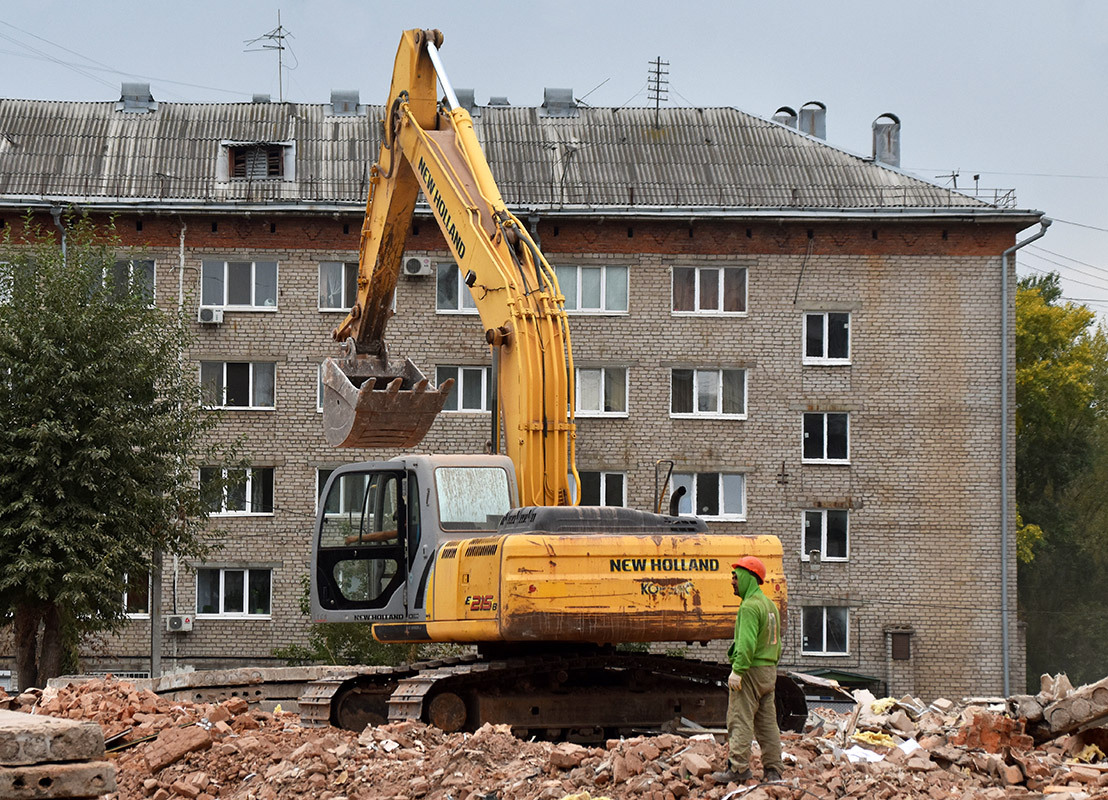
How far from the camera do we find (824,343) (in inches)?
1312

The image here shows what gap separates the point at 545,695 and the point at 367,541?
2.21 m

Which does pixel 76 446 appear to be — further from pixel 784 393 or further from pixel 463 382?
pixel 784 393

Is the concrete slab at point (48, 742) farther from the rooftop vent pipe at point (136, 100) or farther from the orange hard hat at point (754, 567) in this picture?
the rooftop vent pipe at point (136, 100)

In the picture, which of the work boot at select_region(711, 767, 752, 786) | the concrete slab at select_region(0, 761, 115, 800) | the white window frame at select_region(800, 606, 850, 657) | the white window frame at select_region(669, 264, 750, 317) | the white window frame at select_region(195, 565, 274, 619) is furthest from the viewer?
the white window frame at select_region(669, 264, 750, 317)

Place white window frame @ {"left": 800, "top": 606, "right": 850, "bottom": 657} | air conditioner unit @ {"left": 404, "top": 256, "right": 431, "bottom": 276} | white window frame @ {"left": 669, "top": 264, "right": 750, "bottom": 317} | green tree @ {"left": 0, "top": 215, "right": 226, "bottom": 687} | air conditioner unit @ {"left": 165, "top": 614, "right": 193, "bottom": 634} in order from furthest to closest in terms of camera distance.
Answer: white window frame @ {"left": 669, "top": 264, "right": 750, "bottom": 317} < air conditioner unit @ {"left": 404, "top": 256, "right": 431, "bottom": 276} < white window frame @ {"left": 800, "top": 606, "right": 850, "bottom": 657} < air conditioner unit @ {"left": 165, "top": 614, "right": 193, "bottom": 634} < green tree @ {"left": 0, "top": 215, "right": 226, "bottom": 687}

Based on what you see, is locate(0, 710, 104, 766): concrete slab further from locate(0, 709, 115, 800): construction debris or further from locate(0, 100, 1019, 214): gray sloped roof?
locate(0, 100, 1019, 214): gray sloped roof

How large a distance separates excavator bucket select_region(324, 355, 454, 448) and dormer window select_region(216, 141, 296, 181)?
813 inches

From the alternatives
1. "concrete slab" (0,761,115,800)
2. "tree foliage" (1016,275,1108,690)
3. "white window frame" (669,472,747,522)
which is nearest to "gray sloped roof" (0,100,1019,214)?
"white window frame" (669,472,747,522)

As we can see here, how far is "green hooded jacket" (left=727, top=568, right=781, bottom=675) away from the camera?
9.33 meters

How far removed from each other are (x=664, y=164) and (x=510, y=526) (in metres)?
24.3

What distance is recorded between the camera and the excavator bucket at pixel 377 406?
44.9ft

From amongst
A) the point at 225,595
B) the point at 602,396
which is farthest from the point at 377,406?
the point at 225,595

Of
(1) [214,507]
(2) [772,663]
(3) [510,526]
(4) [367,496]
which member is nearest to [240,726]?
(4) [367,496]

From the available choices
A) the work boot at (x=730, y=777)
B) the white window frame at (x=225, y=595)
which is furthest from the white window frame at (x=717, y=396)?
the work boot at (x=730, y=777)
